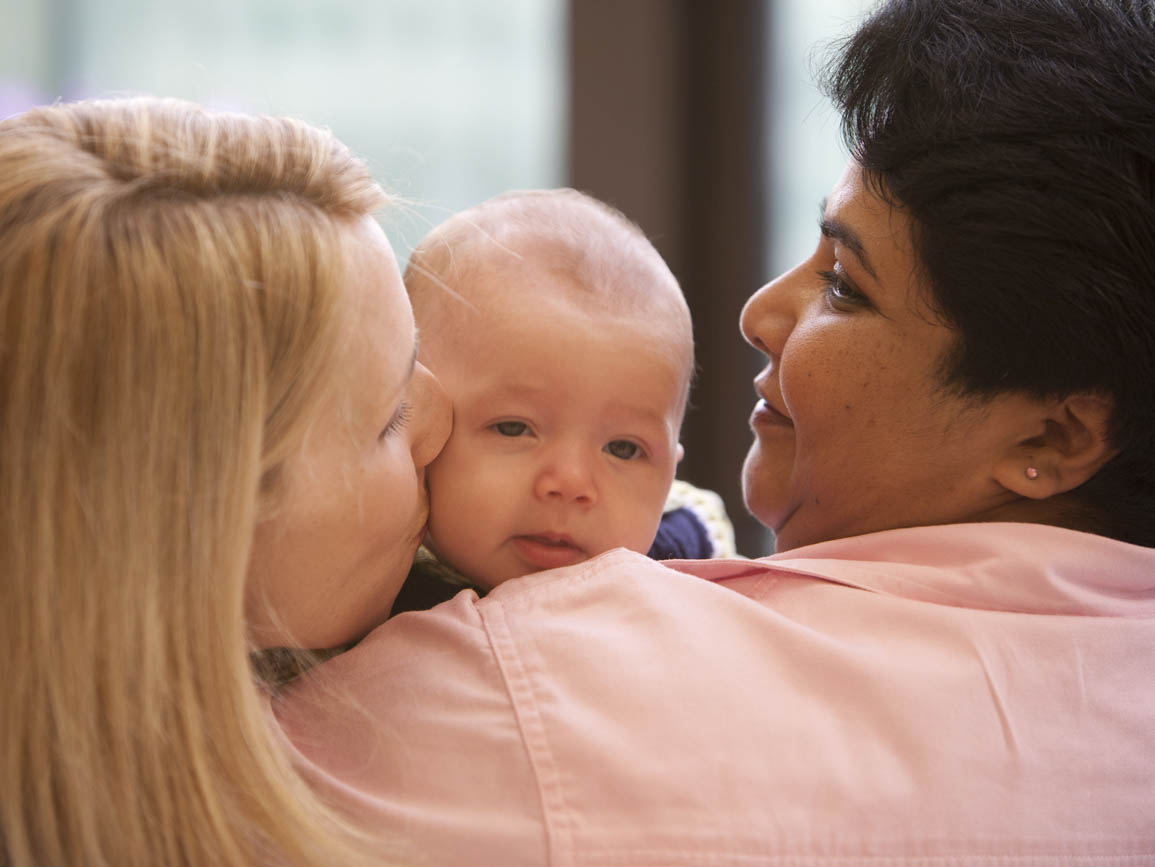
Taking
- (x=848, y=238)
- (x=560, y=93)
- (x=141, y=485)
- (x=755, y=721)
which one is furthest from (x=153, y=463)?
(x=560, y=93)

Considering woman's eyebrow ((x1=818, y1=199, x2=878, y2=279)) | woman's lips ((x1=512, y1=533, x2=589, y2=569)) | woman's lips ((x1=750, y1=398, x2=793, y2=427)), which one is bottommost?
woman's lips ((x1=512, y1=533, x2=589, y2=569))

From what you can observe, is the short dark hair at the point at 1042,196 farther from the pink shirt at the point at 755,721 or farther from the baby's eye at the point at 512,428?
the baby's eye at the point at 512,428

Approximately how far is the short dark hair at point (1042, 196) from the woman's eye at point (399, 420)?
559mm

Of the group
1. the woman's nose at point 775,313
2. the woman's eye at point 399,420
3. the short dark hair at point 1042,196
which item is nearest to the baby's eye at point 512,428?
the woman's eye at point 399,420

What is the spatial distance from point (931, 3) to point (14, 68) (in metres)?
3.04

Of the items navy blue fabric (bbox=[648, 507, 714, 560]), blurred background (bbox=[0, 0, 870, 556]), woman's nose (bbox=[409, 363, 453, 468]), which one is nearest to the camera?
woman's nose (bbox=[409, 363, 453, 468])

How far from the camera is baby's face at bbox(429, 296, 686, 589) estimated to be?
1.29 m

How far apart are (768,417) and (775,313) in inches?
5.4

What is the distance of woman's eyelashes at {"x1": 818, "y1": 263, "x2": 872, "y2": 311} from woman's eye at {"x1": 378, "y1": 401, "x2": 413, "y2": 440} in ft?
1.72

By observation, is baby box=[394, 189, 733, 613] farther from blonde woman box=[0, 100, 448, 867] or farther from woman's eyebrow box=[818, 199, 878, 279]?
blonde woman box=[0, 100, 448, 867]

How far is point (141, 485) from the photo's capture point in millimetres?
838

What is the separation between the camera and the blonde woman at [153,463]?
0.82 m

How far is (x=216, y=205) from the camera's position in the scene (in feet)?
2.94

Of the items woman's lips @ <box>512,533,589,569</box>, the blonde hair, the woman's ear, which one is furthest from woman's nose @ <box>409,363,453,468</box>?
the woman's ear
